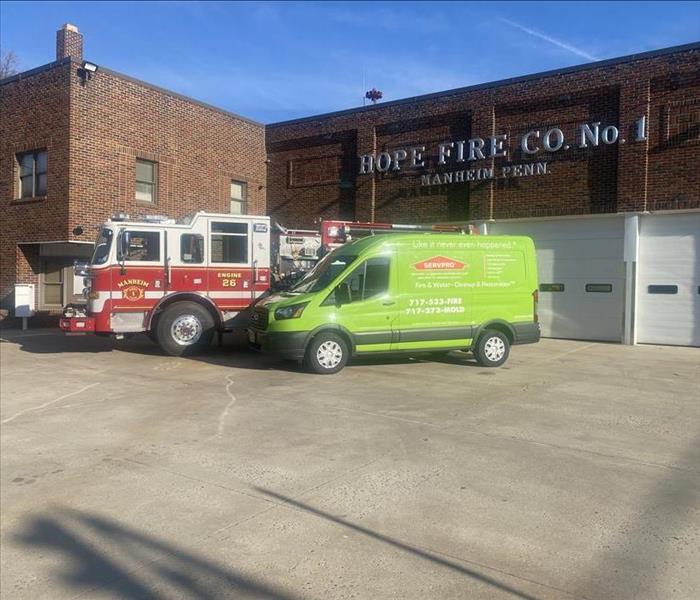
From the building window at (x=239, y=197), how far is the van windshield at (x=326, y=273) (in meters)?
11.0

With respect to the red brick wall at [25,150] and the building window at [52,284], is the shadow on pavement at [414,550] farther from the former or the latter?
the building window at [52,284]

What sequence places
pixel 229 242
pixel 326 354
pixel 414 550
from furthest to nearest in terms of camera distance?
pixel 229 242 < pixel 326 354 < pixel 414 550

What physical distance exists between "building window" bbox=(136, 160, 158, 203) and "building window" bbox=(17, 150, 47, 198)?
2465 millimetres

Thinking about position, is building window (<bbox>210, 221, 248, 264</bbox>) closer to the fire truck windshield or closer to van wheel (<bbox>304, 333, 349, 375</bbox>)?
the fire truck windshield

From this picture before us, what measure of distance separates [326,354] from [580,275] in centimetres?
841

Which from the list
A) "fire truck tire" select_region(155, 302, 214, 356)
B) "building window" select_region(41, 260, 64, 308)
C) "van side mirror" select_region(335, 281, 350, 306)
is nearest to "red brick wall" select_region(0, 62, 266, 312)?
"building window" select_region(41, 260, 64, 308)

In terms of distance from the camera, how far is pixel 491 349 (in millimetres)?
11734

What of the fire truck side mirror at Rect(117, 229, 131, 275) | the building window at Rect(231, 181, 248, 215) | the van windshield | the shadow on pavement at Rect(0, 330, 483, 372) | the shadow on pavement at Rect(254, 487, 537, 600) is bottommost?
the shadow on pavement at Rect(254, 487, 537, 600)

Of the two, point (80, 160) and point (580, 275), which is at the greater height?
point (80, 160)

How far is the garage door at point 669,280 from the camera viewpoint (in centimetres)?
1480

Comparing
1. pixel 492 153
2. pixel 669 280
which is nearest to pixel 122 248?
pixel 492 153

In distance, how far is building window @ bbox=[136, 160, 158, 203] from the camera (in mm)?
18688

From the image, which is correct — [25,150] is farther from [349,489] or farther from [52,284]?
[349,489]

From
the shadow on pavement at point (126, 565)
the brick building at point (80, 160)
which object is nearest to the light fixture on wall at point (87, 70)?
the brick building at point (80, 160)
